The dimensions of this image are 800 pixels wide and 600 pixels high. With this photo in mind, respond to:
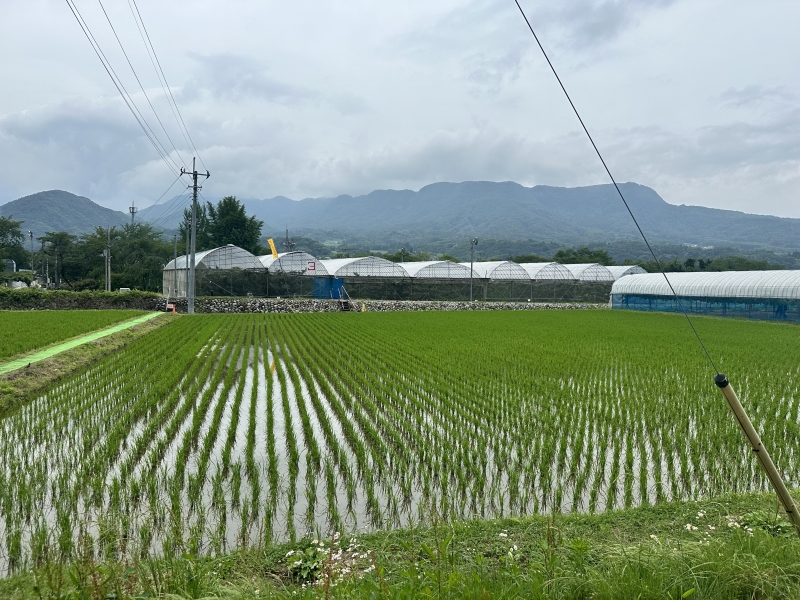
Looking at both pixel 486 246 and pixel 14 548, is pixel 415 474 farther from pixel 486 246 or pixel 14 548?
pixel 486 246

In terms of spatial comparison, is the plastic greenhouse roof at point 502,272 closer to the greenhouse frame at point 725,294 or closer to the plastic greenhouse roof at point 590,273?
the plastic greenhouse roof at point 590,273

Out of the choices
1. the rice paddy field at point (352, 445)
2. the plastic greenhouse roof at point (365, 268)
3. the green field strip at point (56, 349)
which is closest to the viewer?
the rice paddy field at point (352, 445)

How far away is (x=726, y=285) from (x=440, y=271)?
57.1ft

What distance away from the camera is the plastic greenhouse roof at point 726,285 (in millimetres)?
26469

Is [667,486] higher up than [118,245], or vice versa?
[118,245]

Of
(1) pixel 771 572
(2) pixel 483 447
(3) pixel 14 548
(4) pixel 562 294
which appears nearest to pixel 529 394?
(2) pixel 483 447

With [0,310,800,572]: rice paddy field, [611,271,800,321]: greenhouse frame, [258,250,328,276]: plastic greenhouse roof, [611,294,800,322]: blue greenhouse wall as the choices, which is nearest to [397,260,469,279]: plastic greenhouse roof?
[258,250,328,276]: plastic greenhouse roof

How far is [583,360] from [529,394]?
14.5 feet

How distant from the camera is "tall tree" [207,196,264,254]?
175 feet

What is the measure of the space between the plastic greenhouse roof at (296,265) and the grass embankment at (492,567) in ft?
105

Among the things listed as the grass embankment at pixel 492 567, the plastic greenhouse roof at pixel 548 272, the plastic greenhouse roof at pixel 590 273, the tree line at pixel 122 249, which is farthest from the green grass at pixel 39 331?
the plastic greenhouse roof at pixel 590 273

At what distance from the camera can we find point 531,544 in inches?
147

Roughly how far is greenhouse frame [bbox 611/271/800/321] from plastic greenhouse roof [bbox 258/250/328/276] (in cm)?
2013

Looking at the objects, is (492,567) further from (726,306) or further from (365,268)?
(365,268)
